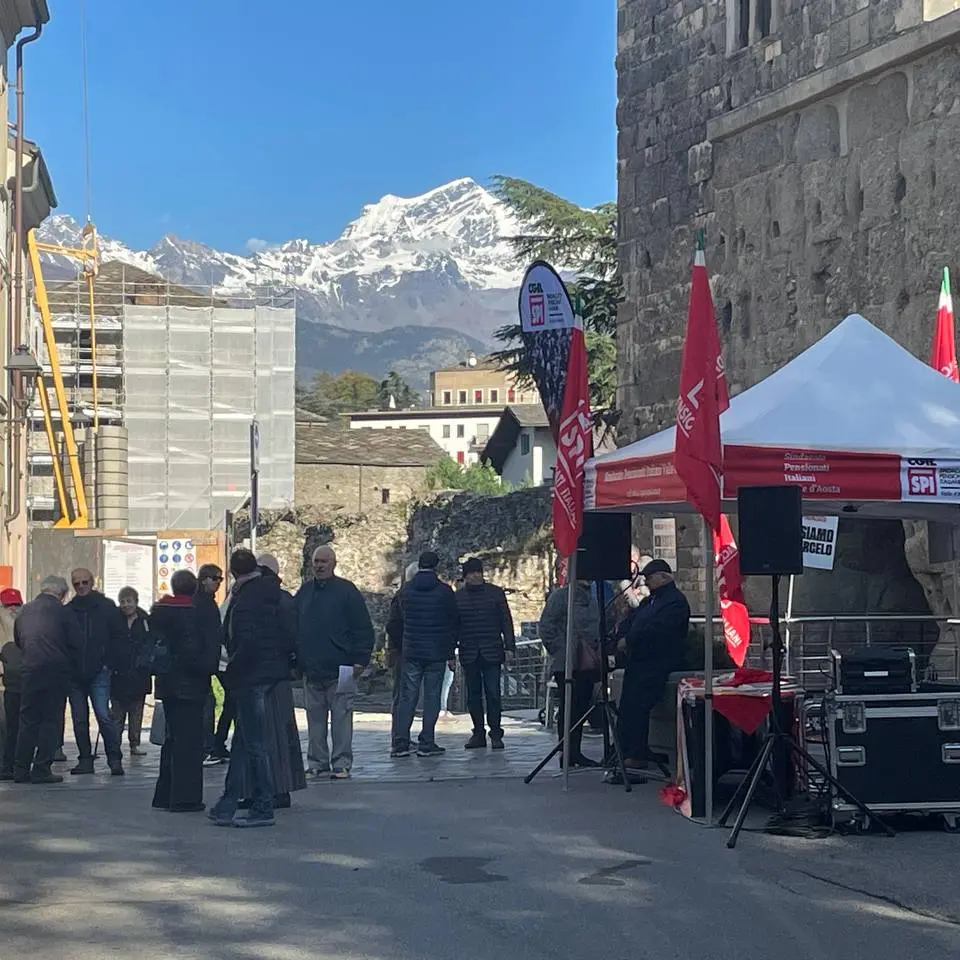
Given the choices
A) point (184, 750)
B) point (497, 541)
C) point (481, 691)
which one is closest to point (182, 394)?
point (497, 541)

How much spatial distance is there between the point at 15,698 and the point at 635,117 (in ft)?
45.5

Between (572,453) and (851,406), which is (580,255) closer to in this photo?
(572,453)

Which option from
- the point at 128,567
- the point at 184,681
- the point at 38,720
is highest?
the point at 128,567

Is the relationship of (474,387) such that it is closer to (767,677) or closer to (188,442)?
(188,442)

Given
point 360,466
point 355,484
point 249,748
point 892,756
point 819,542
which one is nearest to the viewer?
point 892,756

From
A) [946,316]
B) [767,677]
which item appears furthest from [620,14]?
[767,677]

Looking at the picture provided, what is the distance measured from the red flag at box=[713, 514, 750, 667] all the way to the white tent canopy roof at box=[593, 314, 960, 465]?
273cm

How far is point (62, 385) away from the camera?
5406 centimetres

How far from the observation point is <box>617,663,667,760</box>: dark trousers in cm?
1363

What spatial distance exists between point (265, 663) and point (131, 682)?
17.9ft

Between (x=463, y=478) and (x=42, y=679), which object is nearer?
(x=42, y=679)

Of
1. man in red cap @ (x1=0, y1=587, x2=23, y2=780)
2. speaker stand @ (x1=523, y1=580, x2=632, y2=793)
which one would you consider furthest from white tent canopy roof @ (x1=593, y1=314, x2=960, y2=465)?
man in red cap @ (x1=0, y1=587, x2=23, y2=780)

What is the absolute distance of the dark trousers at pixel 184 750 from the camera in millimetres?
12462

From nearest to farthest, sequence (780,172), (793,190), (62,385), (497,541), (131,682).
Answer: (131,682) < (793,190) < (780,172) < (497,541) < (62,385)
